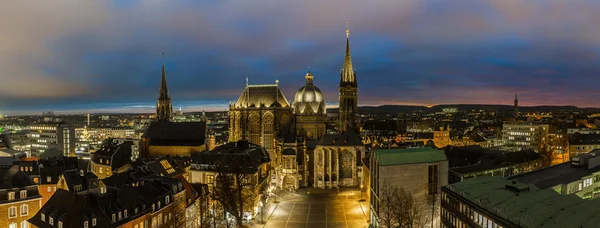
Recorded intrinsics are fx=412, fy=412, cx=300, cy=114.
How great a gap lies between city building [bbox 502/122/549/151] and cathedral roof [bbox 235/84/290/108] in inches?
3157

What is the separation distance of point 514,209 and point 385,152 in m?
21.2

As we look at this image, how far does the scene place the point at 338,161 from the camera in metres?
87.6

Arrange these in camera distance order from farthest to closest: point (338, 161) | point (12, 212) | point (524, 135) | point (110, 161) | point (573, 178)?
point (524, 135), point (338, 161), point (110, 161), point (573, 178), point (12, 212)

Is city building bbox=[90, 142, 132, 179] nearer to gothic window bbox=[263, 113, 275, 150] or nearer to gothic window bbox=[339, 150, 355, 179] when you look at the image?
gothic window bbox=[263, 113, 275, 150]

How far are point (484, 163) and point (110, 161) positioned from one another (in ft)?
253

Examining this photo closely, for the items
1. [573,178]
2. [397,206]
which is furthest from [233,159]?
[573,178]

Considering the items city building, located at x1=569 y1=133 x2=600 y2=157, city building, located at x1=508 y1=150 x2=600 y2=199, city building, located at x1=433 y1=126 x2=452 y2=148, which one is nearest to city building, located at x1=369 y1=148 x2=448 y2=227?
city building, located at x1=508 y1=150 x2=600 y2=199

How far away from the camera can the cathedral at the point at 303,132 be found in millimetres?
88250

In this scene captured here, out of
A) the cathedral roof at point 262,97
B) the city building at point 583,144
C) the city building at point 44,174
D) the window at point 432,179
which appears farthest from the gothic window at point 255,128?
the city building at point 583,144

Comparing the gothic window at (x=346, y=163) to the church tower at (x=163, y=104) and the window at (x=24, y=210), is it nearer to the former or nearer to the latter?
the window at (x=24, y=210)

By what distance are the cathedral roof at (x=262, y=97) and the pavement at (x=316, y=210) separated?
29.2 meters

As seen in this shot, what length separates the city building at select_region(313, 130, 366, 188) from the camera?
87688 mm

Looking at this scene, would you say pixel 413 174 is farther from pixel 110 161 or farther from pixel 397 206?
pixel 110 161

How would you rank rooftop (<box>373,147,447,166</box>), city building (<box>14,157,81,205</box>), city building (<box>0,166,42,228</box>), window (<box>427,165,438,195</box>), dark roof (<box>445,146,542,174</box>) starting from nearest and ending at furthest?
city building (<box>0,166,42,228</box>)
rooftop (<box>373,147,447,166</box>)
window (<box>427,165,438,195</box>)
city building (<box>14,157,81,205</box>)
dark roof (<box>445,146,542,174</box>)
